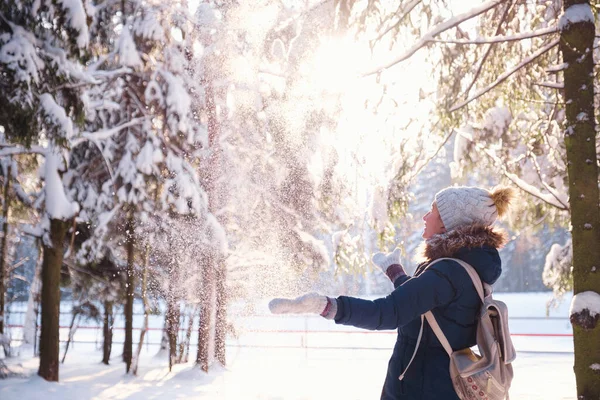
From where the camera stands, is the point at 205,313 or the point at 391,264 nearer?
the point at 391,264

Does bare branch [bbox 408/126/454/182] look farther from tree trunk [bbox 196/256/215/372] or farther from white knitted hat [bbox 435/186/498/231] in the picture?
tree trunk [bbox 196/256/215/372]

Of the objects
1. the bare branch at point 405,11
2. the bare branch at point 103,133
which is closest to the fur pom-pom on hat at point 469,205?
the bare branch at point 405,11

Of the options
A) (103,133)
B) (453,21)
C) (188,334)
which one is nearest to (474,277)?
(453,21)

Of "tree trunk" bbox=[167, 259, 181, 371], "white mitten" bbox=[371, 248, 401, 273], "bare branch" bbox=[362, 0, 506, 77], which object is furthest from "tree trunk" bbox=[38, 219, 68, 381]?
"white mitten" bbox=[371, 248, 401, 273]

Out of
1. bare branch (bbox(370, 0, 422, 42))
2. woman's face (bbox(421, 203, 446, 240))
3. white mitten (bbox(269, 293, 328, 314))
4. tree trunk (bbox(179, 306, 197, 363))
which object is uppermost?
bare branch (bbox(370, 0, 422, 42))

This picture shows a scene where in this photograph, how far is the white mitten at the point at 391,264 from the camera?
289 cm

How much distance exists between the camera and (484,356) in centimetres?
234

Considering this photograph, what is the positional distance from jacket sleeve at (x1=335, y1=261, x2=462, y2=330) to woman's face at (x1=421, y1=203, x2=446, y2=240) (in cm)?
29

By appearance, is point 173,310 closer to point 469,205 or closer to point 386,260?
point 386,260

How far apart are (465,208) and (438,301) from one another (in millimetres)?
489

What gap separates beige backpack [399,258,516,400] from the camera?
231 cm

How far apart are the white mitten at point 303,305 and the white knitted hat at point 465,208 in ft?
2.54

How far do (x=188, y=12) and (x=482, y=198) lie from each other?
10.9m

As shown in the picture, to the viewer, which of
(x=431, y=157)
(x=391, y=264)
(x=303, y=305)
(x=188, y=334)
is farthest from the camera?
(x=188, y=334)
